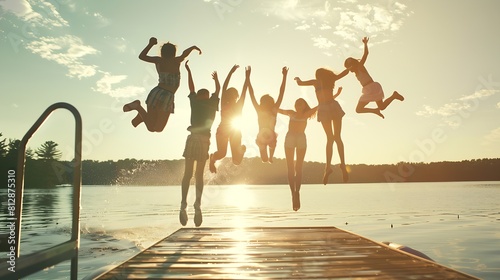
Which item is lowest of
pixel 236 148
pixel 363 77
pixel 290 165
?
pixel 290 165

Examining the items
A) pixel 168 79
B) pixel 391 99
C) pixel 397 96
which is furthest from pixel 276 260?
pixel 397 96

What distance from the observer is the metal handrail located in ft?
14.8

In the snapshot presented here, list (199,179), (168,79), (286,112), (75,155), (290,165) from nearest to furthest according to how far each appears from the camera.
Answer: (75,155), (168,79), (199,179), (286,112), (290,165)

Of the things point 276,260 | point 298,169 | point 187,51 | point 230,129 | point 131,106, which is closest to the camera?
point 276,260

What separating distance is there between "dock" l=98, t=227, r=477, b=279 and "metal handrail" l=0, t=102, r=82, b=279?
584mm

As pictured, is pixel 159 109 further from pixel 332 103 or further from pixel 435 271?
pixel 435 271

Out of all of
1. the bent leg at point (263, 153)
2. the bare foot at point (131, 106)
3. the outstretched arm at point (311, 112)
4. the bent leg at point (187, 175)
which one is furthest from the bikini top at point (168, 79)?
the outstretched arm at point (311, 112)

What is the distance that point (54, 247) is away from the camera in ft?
17.2

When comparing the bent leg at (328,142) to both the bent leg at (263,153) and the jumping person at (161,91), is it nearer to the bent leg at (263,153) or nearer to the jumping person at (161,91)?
the bent leg at (263,153)

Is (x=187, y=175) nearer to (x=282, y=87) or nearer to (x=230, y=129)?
(x=230, y=129)

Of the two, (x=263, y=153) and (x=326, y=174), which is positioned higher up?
(x=263, y=153)

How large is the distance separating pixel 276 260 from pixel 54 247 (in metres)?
3.37

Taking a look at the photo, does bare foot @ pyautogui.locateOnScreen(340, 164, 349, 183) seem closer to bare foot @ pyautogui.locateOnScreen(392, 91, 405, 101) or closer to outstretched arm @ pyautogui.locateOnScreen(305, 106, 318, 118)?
outstretched arm @ pyautogui.locateOnScreen(305, 106, 318, 118)

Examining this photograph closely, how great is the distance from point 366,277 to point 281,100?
661 cm
